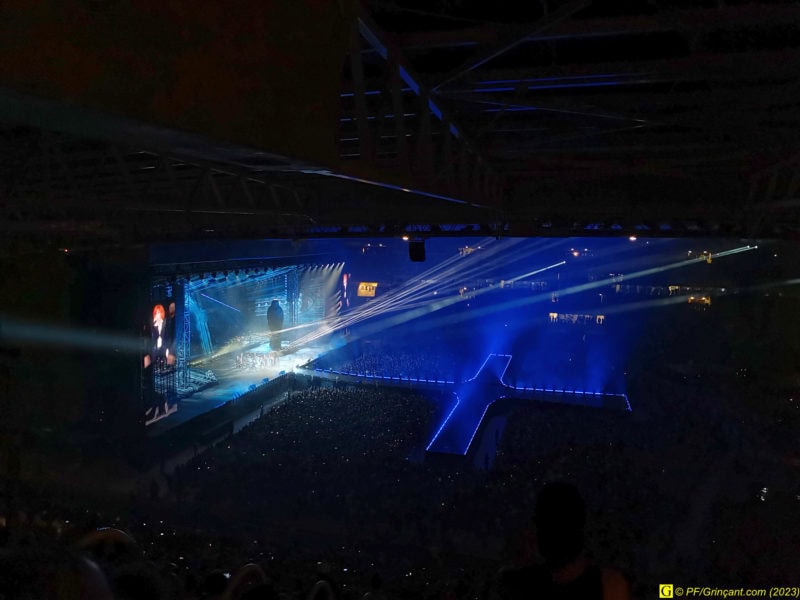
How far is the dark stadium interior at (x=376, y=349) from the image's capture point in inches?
61.6

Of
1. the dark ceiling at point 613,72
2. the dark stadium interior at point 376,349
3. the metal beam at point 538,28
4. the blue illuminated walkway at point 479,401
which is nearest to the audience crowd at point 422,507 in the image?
the dark stadium interior at point 376,349

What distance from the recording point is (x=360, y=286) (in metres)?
36.7

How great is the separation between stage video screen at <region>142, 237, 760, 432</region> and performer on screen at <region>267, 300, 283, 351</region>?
0.18 feet

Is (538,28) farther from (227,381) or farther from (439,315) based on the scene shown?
→ (439,315)

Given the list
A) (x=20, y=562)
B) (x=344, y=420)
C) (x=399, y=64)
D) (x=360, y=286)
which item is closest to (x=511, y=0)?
(x=399, y=64)

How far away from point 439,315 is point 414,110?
30509mm

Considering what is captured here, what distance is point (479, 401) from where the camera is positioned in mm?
21188

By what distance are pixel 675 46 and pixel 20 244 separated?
1205 centimetres

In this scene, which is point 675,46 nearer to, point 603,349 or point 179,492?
point 179,492

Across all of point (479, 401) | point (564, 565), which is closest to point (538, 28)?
point (564, 565)

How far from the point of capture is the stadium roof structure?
1020 mm

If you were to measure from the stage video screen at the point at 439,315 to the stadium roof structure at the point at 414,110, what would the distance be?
935 centimetres

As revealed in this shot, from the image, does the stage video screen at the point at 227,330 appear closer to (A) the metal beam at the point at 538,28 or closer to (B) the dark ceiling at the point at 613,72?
(B) the dark ceiling at the point at 613,72

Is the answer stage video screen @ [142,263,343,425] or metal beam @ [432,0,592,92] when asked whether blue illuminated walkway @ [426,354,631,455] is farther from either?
metal beam @ [432,0,592,92]
